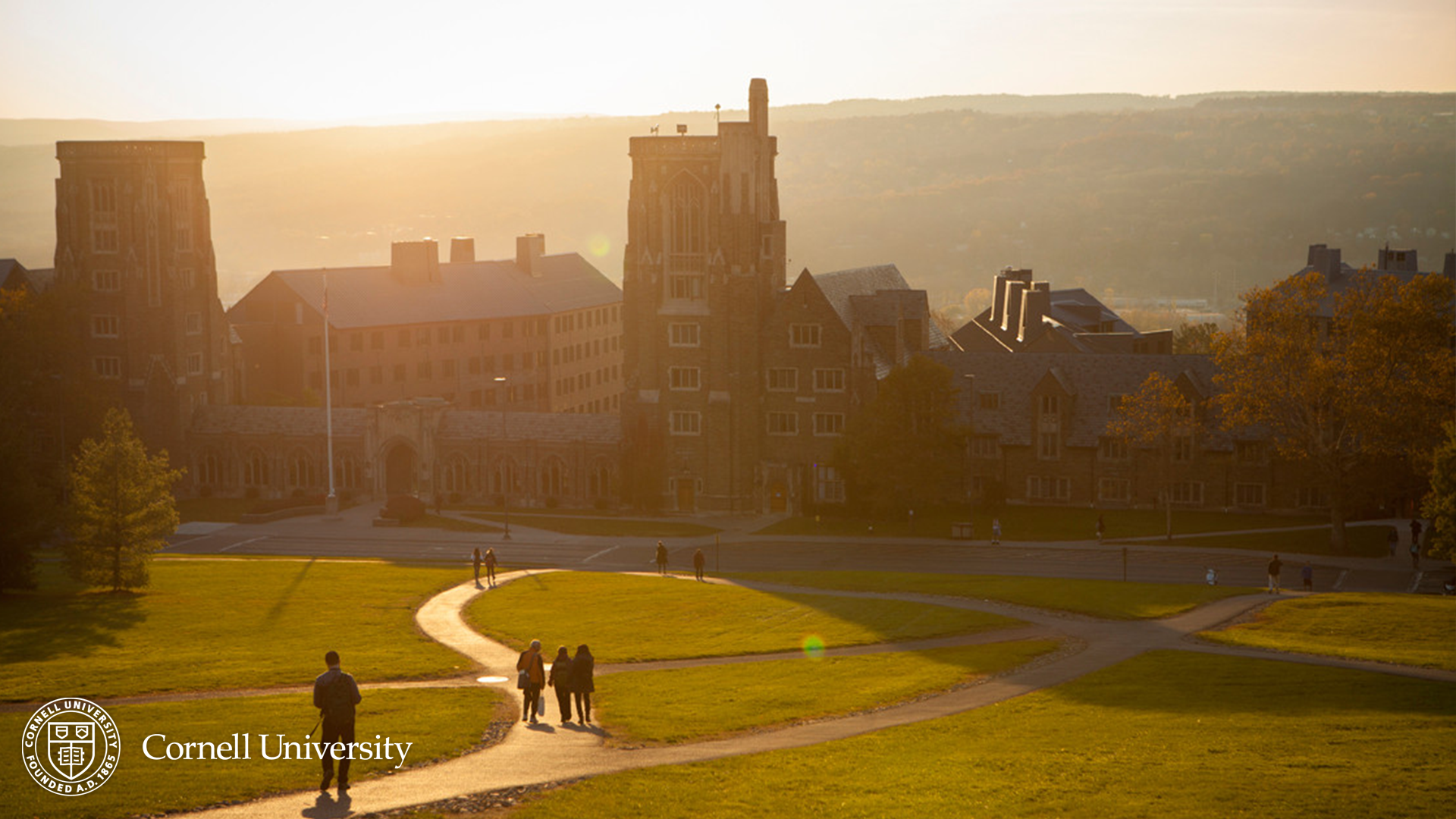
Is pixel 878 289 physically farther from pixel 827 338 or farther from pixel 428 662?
pixel 428 662

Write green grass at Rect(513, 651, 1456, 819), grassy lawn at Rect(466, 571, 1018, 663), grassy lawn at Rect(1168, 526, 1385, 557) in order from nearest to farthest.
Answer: green grass at Rect(513, 651, 1456, 819), grassy lawn at Rect(466, 571, 1018, 663), grassy lawn at Rect(1168, 526, 1385, 557)

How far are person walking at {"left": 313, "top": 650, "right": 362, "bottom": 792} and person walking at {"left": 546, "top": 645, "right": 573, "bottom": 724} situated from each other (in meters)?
8.40

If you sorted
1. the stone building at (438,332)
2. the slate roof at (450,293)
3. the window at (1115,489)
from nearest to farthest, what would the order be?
the window at (1115,489) → the stone building at (438,332) → the slate roof at (450,293)

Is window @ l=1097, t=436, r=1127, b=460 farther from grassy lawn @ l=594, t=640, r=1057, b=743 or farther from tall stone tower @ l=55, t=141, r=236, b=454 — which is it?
tall stone tower @ l=55, t=141, r=236, b=454

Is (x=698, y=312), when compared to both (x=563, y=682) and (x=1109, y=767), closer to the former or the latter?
(x=563, y=682)

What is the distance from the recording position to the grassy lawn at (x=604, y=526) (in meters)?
92.6

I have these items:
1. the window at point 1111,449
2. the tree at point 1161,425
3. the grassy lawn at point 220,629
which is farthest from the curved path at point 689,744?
the window at point 1111,449

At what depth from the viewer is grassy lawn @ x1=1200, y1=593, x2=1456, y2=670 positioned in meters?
49.0

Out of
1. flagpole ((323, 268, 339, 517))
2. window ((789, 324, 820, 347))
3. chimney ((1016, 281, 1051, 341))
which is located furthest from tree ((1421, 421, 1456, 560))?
flagpole ((323, 268, 339, 517))

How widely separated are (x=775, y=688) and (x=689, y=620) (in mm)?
15543

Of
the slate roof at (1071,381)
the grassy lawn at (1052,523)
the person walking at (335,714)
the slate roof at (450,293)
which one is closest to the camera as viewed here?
the person walking at (335,714)

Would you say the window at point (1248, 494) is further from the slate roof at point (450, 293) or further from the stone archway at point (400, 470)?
the slate roof at point (450, 293)

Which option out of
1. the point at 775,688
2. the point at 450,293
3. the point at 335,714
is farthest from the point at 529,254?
the point at 335,714

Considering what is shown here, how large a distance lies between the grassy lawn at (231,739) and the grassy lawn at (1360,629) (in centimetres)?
2841
